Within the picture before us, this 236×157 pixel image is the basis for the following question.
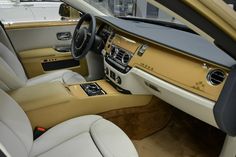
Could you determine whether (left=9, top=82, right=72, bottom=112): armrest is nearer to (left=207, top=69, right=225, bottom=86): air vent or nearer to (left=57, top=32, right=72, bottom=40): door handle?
(left=207, top=69, right=225, bottom=86): air vent

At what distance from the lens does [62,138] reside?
4.08 ft

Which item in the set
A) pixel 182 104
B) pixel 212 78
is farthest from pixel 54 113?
pixel 212 78

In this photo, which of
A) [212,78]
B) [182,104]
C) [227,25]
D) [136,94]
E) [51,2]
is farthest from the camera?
[51,2]

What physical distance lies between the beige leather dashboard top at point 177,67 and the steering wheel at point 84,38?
0.43 m

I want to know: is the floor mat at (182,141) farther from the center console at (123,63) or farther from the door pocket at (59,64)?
the door pocket at (59,64)

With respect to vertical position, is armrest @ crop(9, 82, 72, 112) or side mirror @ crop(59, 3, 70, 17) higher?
side mirror @ crop(59, 3, 70, 17)

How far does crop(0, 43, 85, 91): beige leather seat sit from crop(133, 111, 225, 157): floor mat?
758 millimetres

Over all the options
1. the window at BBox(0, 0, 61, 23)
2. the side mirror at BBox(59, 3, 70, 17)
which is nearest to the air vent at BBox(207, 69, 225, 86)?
the side mirror at BBox(59, 3, 70, 17)

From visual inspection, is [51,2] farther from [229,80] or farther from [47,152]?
[229,80]

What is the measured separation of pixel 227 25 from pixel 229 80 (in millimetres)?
335

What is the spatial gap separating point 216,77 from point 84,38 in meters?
1.21

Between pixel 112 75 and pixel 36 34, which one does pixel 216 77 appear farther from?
pixel 36 34

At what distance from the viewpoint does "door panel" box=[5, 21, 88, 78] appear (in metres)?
2.41

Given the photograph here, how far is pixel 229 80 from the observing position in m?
0.97
